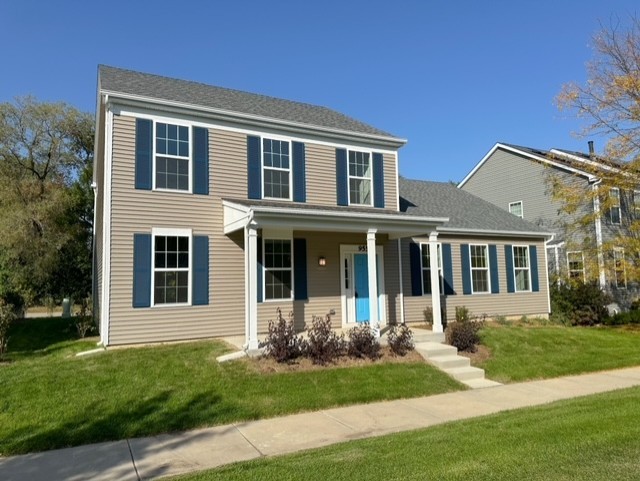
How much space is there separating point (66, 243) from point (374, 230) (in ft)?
62.8

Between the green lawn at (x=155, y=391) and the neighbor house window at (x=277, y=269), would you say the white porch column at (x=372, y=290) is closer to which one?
the green lawn at (x=155, y=391)

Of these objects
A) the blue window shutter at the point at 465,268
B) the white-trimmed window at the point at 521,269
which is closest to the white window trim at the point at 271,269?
the blue window shutter at the point at 465,268

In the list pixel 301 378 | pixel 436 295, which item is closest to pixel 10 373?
pixel 301 378

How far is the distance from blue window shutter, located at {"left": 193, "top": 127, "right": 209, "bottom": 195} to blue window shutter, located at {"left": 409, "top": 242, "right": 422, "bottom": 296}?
21.4ft

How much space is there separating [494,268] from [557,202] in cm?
626

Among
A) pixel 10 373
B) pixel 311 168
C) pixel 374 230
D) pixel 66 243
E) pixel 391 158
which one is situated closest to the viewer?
pixel 10 373

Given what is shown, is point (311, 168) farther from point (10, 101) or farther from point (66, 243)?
point (10, 101)

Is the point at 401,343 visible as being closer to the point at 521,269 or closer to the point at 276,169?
the point at 276,169

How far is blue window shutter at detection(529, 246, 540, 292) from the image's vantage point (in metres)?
16.8

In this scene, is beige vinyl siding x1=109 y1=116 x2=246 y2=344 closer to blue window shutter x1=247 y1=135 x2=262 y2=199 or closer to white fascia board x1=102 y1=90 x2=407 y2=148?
blue window shutter x1=247 y1=135 x2=262 y2=199

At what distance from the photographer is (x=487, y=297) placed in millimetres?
15789

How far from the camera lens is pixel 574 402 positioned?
7.13 metres

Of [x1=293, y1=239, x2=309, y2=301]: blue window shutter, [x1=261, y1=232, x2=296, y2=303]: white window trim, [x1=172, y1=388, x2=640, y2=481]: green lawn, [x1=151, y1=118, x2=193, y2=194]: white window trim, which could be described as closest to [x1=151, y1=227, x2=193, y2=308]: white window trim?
[x1=151, y1=118, x2=193, y2=194]: white window trim

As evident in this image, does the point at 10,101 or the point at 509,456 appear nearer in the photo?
the point at 509,456
